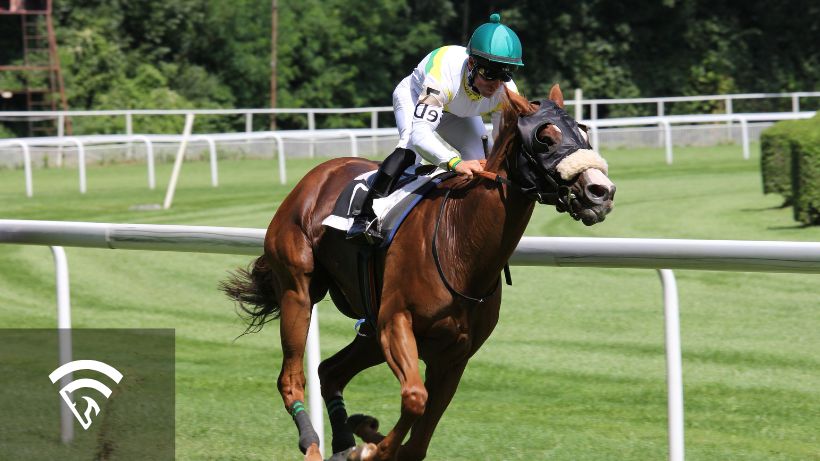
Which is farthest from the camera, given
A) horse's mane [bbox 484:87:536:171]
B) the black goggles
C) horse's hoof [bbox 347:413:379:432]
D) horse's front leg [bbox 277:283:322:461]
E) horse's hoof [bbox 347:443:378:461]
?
horse's front leg [bbox 277:283:322:461]

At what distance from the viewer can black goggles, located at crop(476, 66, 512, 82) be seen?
14.0 ft

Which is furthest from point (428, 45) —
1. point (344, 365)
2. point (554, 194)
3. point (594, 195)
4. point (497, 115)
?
point (594, 195)

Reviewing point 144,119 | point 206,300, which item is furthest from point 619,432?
point 144,119

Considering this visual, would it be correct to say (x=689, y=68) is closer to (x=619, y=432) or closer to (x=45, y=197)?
(x=45, y=197)

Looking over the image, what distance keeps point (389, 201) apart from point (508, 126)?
574 millimetres

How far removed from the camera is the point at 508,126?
3.99 meters

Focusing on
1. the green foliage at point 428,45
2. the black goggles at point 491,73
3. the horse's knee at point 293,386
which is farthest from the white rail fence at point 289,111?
the black goggles at point 491,73

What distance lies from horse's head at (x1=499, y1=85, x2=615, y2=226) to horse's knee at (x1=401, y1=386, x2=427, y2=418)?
2.24 ft

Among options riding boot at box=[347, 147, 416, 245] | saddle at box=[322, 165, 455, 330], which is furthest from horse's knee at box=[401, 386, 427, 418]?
riding boot at box=[347, 147, 416, 245]

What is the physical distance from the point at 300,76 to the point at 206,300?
29.1 meters

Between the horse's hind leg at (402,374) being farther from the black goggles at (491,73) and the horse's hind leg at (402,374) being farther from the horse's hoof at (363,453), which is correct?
the black goggles at (491,73)

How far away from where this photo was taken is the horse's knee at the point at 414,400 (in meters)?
3.92

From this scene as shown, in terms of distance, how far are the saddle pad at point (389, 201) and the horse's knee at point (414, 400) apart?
0.57 metres

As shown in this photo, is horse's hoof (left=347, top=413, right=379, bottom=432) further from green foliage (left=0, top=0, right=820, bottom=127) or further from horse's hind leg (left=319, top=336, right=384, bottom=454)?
green foliage (left=0, top=0, right=820, bottom=127)
